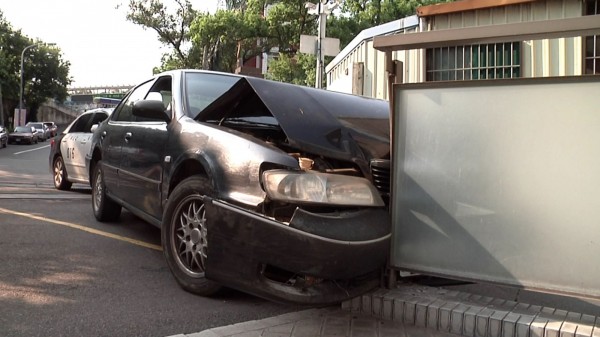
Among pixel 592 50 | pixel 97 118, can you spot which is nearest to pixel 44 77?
pixel 97 118

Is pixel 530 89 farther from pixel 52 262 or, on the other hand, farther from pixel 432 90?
pixel 52 262

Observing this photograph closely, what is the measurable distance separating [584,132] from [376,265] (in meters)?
1.39

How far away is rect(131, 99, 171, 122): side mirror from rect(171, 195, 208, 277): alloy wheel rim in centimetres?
94

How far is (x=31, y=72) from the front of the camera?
54.5 m

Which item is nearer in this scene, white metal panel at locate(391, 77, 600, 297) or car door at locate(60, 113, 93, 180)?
white metal panel at locate(391, 77, 600, 297)

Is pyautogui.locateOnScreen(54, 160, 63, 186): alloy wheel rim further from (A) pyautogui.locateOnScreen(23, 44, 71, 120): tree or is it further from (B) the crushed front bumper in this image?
(A) pyautogui.locateOnScreen(23, 44, 71, 120): tree

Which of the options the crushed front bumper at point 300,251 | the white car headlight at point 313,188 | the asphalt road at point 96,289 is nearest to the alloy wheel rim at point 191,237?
the asphalt road at point 96,289

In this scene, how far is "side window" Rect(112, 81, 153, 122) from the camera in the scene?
5.55 m

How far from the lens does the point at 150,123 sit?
4.81m

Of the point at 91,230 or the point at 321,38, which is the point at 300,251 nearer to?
the point at 91,230

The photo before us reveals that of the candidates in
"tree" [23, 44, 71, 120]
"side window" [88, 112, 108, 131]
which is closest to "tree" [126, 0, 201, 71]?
"tree" [23, 44, 71, 120]

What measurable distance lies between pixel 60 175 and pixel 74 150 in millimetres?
931

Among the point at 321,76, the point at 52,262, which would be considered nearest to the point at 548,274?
the point at 52,262

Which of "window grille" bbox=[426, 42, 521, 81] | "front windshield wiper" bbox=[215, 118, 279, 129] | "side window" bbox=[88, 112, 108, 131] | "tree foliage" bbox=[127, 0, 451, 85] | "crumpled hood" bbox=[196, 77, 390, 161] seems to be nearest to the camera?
"crumpled hood" bbox=[196, 77, 390, 161]
